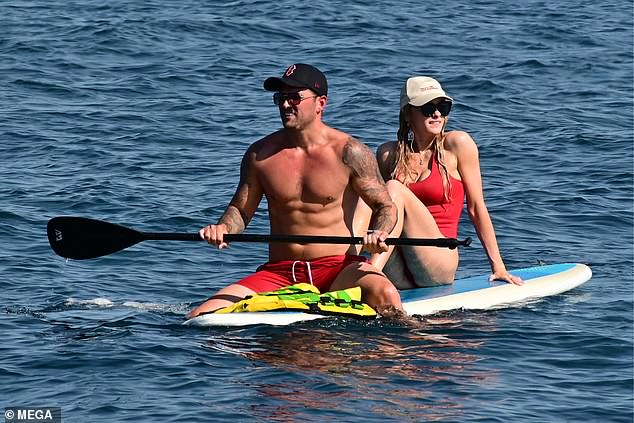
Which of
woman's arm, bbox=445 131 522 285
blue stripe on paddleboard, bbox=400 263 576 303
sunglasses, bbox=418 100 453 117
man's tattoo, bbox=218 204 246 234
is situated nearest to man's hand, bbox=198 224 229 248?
man's tattoo, bbox=218 204 246 234

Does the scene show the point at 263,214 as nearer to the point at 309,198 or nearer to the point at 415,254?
the point at 415,254

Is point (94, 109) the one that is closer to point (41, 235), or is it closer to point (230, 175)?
point (230, 175)

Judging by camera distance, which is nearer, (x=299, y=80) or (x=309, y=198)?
(x=299, y=80)

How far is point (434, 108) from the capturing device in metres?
8.38

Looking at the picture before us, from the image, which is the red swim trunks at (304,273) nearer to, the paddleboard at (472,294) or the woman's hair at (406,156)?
the paddleboard at (472,294)

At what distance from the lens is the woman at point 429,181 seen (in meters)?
8.35

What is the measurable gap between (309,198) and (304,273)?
0.47 m

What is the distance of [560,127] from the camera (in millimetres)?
14742

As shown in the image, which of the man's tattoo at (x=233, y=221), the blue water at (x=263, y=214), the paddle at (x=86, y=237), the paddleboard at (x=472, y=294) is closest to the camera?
the blue water at (x=263, y=214)

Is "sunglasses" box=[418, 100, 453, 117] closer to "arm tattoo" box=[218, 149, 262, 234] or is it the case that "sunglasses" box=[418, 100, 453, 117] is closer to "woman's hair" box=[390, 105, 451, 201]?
"woman's hair" box=[390, 105, 451, 201]

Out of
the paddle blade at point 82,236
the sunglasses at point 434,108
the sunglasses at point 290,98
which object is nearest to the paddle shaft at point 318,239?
the paddle blade at point 82,236

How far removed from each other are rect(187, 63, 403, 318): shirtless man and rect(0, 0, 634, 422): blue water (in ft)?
1.08

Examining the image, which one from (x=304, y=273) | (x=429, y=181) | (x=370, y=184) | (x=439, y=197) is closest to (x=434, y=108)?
(x=429, y=181)

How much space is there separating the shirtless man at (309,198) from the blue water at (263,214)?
33 cm
